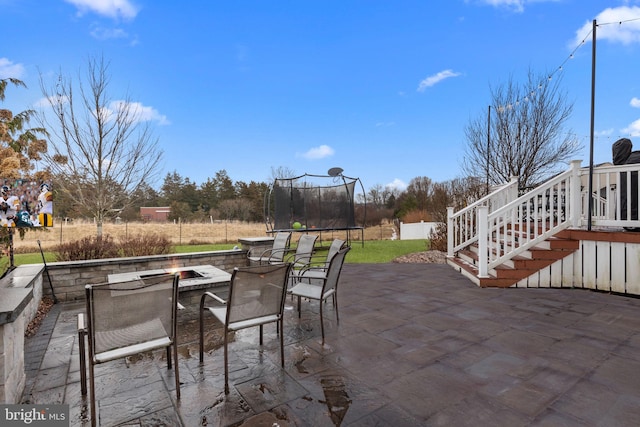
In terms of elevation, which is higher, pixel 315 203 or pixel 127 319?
pixel 315 203

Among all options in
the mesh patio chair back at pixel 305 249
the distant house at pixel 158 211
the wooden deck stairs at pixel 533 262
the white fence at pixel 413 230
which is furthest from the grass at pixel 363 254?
the distant house at pixel 158 211

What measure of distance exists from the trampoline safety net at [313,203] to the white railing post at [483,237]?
19.4ft

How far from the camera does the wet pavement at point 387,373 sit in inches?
65.5

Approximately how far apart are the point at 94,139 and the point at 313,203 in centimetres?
634

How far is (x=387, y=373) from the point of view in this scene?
6.93 ft

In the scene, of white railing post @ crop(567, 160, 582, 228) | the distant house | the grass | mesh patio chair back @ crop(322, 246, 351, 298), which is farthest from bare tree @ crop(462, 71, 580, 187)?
the distant house

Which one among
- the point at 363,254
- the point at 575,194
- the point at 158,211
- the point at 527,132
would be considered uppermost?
the point at 527,132

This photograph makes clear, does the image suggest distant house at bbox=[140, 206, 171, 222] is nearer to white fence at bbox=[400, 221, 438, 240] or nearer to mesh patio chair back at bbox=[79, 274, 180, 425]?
white fence at bbox=[400, 221, 438, 240]

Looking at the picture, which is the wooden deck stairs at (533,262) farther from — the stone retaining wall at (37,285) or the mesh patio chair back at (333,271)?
the stone retaining wall at (37,285)

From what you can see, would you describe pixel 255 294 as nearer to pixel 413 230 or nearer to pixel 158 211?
pixel 413 230

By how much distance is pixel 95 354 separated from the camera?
1.68 meters

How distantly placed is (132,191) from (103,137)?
1.53 metres

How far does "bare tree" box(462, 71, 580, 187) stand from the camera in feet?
31.0

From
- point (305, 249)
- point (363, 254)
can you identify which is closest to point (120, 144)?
point (305, 249)
